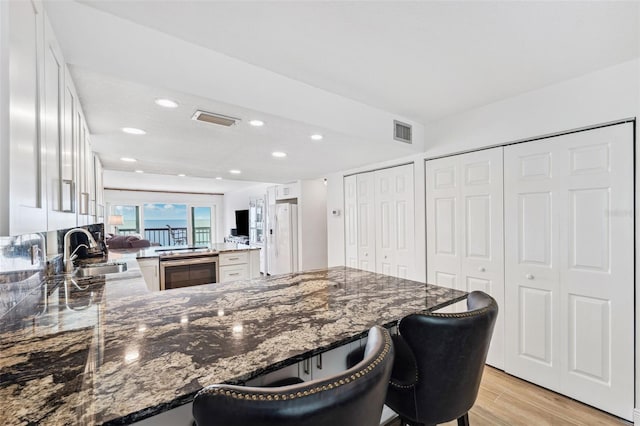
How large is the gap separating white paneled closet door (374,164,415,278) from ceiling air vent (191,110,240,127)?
2087mm

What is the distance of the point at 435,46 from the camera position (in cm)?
164

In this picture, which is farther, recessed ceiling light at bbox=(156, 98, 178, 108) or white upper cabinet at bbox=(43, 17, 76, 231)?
recessed ceiling light at bbox=(156, 98, 178, 108)

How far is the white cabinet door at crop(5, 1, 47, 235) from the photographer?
2.33 feet

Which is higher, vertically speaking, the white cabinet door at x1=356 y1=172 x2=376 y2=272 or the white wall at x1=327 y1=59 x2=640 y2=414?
the white wall at x1=327 y1=59 x2=640 y2=414

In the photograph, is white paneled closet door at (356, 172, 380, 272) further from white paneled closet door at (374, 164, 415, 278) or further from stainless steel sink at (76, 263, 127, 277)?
stainless steel sink at (76, 263, 127, 277)

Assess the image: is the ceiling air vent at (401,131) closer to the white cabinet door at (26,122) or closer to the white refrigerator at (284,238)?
the white cabinet door at (26,122)

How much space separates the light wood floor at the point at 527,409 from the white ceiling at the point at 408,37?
2.44 m

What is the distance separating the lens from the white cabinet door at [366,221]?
3730 millimetres

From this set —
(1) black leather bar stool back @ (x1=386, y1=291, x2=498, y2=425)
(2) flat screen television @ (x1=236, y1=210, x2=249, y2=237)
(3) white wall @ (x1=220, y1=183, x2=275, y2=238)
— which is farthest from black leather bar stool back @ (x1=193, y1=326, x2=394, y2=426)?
(2) flat screen television @ (x1=236, y1=210, x2=249, y2=237)

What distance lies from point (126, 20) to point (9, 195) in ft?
3.88

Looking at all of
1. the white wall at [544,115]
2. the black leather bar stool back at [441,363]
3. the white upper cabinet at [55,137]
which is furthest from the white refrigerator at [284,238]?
the black leather bar stool back at [441,363]

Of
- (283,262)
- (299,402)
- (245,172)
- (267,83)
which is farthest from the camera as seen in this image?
(283,262)

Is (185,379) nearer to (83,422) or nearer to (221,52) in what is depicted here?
(83,422)

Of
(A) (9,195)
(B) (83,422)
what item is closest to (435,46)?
(A) (9,195)
